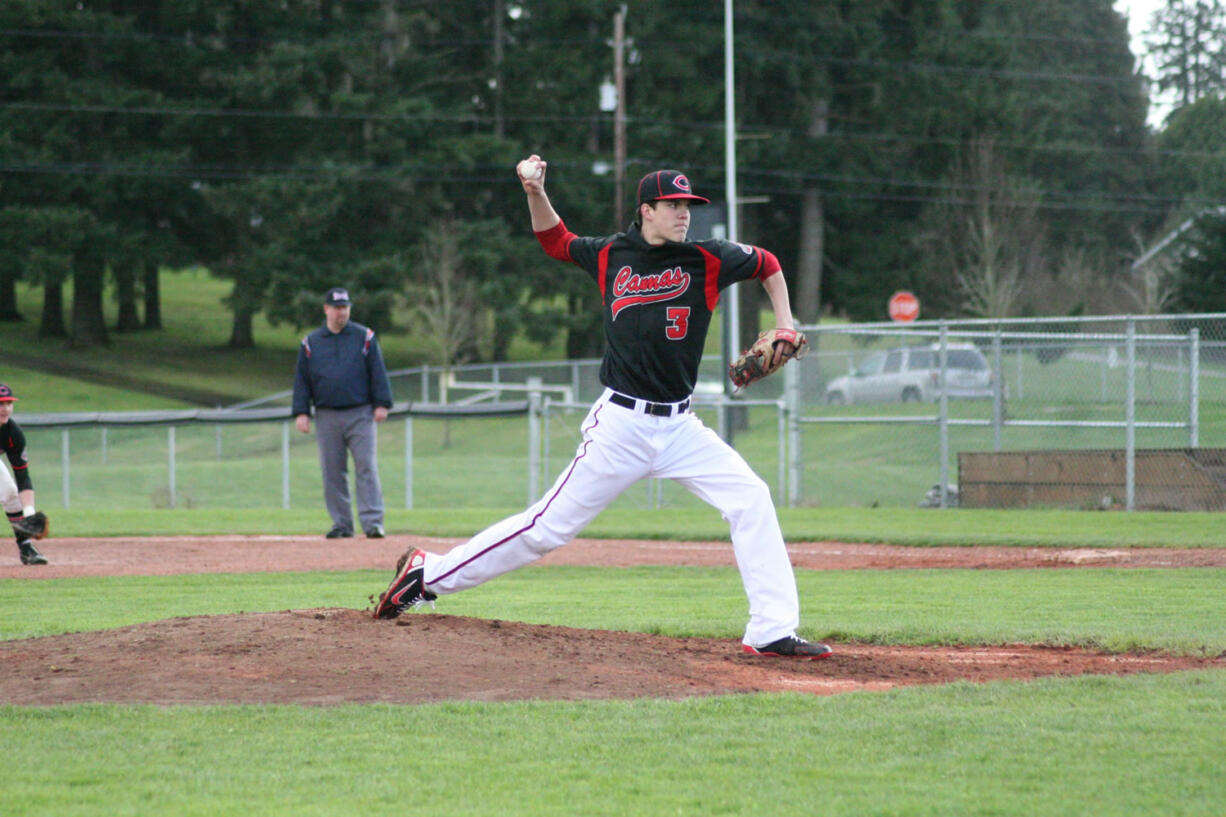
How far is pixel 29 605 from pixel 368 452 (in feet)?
14.2

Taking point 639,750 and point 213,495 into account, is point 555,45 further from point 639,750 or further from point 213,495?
point 639,750

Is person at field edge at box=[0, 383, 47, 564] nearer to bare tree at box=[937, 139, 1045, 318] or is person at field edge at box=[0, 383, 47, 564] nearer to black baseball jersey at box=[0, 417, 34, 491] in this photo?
black baseball jersey at box=[0, 417, 34, 491]

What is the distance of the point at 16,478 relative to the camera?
1109 centimetres

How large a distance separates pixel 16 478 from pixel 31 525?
1.44 feet

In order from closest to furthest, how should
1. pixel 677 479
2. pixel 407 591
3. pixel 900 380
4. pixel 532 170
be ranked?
pixel 532 170, pixel 677 479, pixel 407 591, pixel 900 380

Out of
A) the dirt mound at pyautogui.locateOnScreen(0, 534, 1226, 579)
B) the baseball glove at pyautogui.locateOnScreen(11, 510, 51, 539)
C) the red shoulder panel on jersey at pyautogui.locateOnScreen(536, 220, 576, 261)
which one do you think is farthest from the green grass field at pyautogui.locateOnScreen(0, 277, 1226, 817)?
the red shoulder panel on jersey at pyautogui.locateOnScreen(536, 220, 576, 261)

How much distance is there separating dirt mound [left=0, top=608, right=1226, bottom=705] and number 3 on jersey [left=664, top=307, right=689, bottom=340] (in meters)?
1.44

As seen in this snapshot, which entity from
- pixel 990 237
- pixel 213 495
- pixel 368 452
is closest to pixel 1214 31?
pixel 990 237

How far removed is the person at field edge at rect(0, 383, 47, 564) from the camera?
35.5 ft

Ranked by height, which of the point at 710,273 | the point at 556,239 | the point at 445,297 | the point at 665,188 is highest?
the point at 445,297

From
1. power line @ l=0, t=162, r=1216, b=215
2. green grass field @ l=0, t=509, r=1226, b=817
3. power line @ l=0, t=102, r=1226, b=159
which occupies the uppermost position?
power line @ l=0, t=102, r=1226, b=159

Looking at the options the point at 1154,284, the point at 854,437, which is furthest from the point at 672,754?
the point at 1154,284

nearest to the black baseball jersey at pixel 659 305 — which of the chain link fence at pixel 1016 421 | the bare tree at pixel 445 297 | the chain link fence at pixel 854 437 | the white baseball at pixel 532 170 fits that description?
the white baseball at pixel 532 170

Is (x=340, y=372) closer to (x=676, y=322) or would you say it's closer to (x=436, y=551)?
(x=436, y=551)
